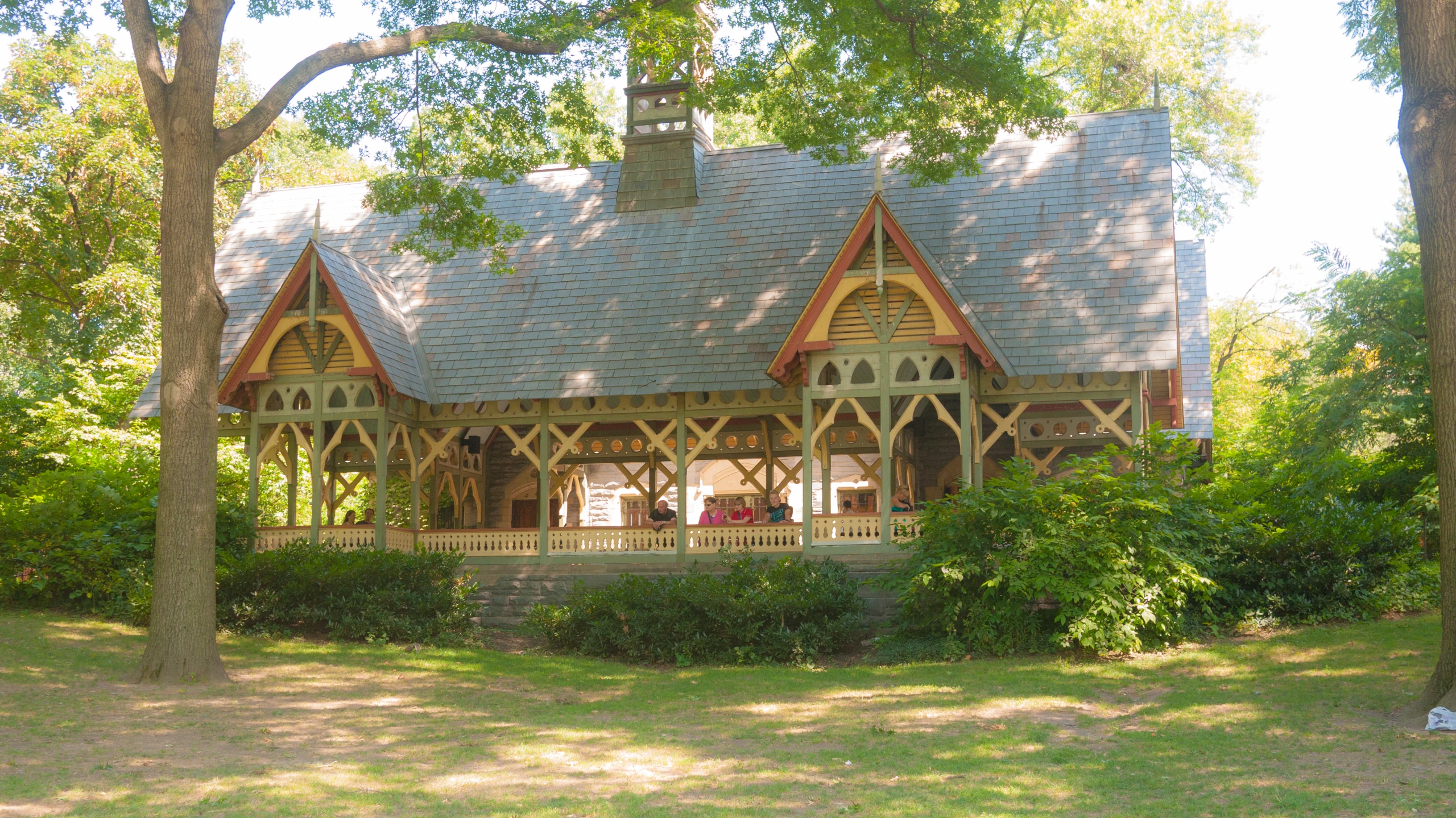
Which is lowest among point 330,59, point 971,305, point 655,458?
point 655,458

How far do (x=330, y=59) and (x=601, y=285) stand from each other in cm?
846

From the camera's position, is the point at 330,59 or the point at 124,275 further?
the point at 124,275

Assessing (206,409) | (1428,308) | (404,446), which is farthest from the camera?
(404,446)

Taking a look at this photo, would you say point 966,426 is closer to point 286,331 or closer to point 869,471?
point 869,471

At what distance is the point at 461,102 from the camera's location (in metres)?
17.3

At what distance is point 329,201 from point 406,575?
1197cm

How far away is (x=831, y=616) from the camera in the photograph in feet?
51.2

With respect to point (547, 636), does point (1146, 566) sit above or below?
above

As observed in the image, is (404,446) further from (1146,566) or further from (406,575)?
(1146,566)

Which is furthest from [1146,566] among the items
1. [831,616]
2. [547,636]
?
[547,636]

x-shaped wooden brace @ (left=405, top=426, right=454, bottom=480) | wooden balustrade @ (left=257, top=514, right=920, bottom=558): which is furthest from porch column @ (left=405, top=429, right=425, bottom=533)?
wooden balustrade @ (left=257, top=514, right=920, bottom=558)

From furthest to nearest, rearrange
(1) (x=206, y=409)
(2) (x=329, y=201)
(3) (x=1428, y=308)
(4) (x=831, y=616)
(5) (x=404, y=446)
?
(2) (x=329, y=201)
(5) (x=404, y=446)
(4) (x=831, y=616)
(1) (x=206, y=409)
(3) (x=1428, y=308)

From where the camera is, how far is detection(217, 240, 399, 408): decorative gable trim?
18844mm

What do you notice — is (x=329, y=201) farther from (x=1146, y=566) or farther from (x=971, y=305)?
(x=1146, y=566)
